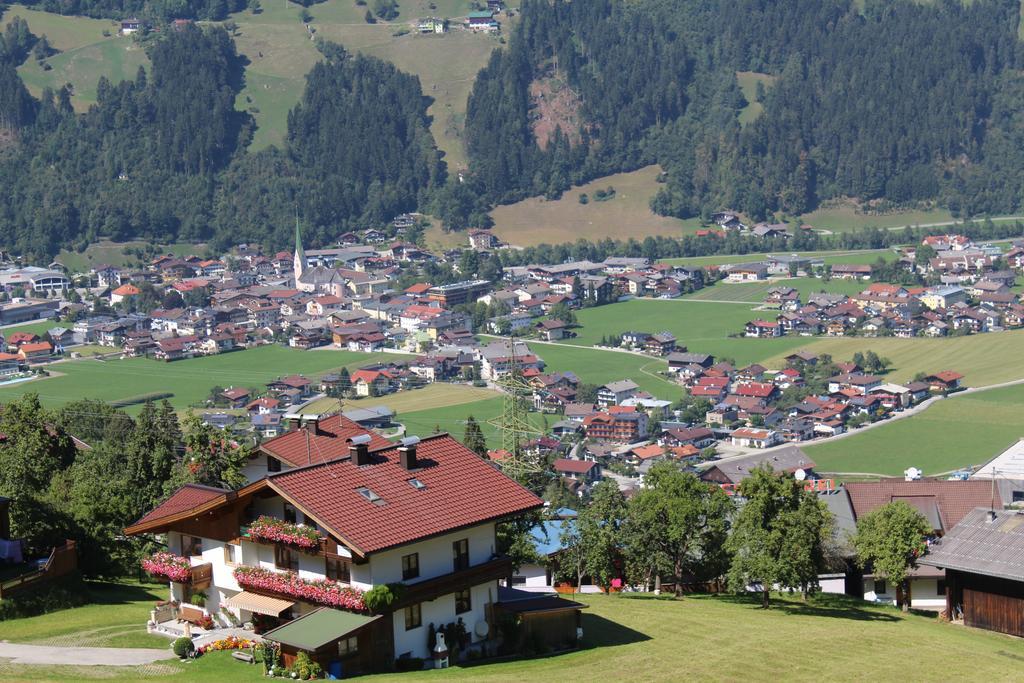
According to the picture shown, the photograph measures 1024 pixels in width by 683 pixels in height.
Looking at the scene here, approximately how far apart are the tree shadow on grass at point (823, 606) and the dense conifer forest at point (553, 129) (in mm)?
117318

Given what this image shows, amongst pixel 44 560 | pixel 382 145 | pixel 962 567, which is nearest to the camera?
pixel 44 560

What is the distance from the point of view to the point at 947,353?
93625 mm

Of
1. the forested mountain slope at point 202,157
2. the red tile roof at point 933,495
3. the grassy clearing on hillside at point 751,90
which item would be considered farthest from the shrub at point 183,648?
the grassy clearing on hillside at point 751,90

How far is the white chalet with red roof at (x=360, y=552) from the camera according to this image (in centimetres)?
2111

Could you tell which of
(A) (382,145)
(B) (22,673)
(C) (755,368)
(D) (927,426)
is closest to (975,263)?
(C) (755,368)

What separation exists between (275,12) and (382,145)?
3394cm

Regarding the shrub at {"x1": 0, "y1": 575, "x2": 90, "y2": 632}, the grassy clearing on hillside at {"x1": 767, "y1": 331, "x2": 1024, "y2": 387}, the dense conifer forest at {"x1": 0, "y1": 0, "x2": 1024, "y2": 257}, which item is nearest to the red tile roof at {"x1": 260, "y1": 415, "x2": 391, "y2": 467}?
the shrub at {"x1": 0, "y1": 575, "x2": 90, "y2": 632}

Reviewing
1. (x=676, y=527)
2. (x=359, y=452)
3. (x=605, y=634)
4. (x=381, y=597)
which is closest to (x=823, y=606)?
(x=676, y=527)

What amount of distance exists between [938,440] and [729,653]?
52538 millimetres

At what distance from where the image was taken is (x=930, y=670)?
2147 cm

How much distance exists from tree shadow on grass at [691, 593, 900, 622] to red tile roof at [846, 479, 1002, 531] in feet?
19.3

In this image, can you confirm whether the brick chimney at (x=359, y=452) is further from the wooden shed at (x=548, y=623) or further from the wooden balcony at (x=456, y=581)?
the wooden shed at (x=548, y=623)

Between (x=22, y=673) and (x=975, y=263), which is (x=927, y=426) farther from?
(x=22, y=673)

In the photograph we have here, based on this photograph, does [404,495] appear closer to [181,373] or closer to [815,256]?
[181,373]
